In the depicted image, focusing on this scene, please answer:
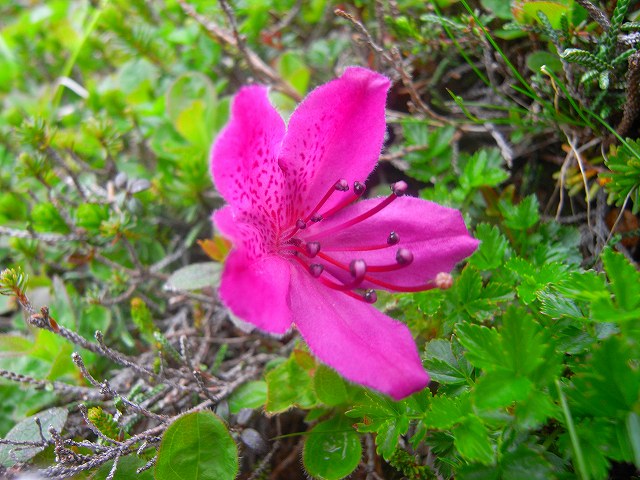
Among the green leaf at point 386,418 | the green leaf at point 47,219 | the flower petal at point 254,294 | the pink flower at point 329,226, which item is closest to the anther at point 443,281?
the pink flower at point 329,226

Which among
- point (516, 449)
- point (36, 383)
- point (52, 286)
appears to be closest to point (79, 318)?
point (52, 286)

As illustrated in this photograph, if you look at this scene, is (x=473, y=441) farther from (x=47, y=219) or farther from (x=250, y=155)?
(x=47, y=219)

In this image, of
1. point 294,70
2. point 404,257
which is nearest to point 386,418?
point 404,257

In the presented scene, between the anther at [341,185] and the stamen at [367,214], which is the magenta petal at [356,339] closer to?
the stamen at [367,214]

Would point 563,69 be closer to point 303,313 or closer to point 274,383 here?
point 303,313

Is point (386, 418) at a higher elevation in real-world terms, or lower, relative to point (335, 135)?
lower

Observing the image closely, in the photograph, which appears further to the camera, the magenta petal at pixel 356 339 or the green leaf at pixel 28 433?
the green leaf at pixel 28 433

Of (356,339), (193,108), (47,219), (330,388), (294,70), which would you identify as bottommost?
(330,388)
